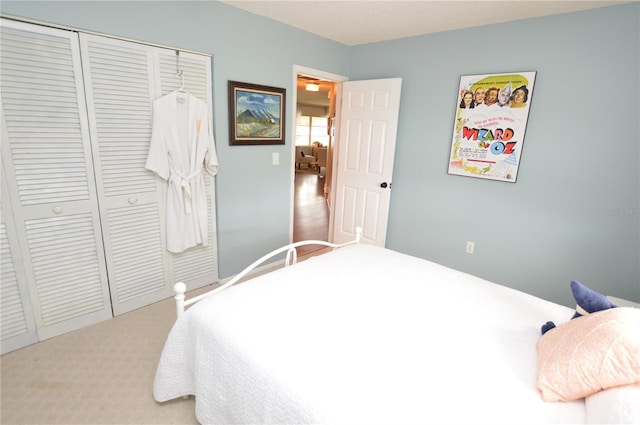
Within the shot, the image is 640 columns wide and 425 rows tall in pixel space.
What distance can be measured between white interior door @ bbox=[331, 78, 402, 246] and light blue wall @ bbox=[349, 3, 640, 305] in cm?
16

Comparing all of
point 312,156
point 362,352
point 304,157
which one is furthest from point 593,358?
point 312,156

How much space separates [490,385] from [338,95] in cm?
329

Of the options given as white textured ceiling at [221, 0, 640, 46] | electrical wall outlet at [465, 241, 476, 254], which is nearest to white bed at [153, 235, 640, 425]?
electrical wall outlet at [465, 241, 476, 254]

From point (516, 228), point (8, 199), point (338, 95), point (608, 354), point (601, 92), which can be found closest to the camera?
point (608, 354)

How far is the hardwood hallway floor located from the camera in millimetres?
4254

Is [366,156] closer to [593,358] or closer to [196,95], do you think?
[196,95]

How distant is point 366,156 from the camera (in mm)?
3449

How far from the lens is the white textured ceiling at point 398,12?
7.34 ft

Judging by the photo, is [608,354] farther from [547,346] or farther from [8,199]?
[8,199]

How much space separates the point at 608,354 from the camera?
3.00 feet

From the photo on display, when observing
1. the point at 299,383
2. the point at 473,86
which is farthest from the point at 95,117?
the point at 473,86

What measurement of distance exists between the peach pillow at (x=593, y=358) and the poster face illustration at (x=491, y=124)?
1875 millimetres

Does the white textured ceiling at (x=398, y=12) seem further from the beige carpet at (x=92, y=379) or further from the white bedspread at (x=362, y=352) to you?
the beige carpet at (x=92, y=379)

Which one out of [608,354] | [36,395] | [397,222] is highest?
[608,354]
